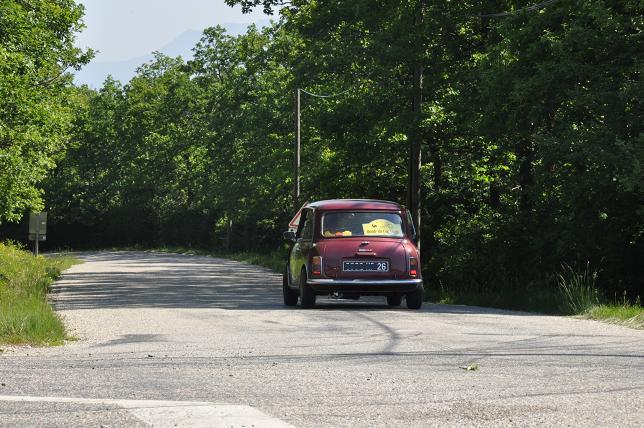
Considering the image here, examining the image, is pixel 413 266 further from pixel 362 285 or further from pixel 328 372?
pixel 328 372

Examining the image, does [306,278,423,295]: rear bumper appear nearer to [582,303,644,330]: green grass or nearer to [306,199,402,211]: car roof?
[306,199,402,211]: car roof

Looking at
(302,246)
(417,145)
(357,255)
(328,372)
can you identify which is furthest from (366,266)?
(417,145)

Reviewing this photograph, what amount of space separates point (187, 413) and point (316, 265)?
13.2 meters

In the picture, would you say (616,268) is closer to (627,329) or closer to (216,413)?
(627,329)

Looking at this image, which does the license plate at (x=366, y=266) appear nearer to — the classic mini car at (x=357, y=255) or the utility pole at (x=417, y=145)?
the classic mini car at (x=357, y=255)

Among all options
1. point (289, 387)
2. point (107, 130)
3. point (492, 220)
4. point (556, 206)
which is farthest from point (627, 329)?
point (107, 130)

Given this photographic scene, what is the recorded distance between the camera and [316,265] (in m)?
21.1

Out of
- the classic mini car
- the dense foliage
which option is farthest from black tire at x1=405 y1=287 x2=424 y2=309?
the dense foliage

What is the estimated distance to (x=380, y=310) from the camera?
68.1 feet

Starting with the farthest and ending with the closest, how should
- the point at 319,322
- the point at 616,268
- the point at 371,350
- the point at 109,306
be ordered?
the point at 616,268, the point at 109,306, the point at 319,322, the point at 371,350

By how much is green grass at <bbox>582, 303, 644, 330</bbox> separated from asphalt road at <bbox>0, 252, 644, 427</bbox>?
0.42 meters

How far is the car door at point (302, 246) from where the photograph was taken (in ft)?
71.4

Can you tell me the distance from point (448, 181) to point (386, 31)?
522cm

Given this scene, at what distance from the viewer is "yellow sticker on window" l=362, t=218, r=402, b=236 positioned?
856 inches
